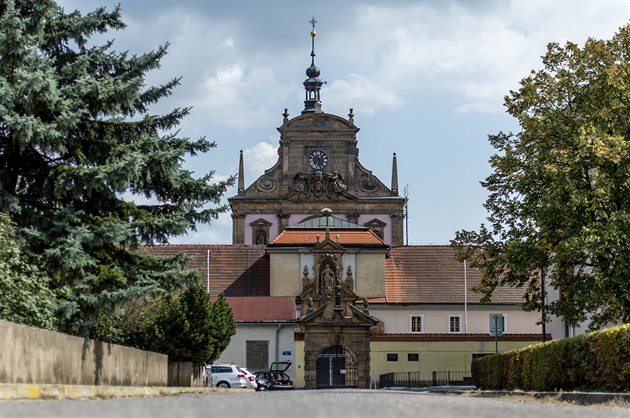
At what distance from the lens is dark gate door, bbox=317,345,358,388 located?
69.4 m

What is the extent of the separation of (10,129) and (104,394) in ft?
18.8

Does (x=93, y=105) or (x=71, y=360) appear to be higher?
(x=93, y=105)

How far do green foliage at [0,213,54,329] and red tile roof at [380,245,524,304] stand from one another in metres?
53.5

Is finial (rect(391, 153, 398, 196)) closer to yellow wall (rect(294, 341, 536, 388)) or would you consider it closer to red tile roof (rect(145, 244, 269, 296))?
red tile roof (rect(145, 244, 269, 296))

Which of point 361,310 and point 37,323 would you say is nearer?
point 37,323

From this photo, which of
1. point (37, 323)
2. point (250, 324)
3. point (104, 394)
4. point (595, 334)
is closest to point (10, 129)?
point (37, 323)

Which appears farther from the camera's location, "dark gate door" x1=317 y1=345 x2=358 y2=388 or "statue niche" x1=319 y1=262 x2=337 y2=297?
"statue niche" x1=319 y1=262 x2=337 y2=297

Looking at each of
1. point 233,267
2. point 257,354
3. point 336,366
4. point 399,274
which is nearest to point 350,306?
point 336,366

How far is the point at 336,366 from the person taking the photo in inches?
2753

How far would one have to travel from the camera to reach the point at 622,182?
114ft

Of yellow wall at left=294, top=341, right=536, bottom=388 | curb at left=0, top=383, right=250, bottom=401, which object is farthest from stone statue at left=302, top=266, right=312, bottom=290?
curb at left=0, top=383, right=250, bottom=401

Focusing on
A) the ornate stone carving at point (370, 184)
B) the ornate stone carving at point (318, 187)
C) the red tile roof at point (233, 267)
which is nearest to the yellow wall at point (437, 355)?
the red tile roof at point (233, 267)

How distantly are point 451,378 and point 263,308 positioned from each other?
12382mm

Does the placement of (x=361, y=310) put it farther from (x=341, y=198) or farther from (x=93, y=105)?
(x=93, y=105)
